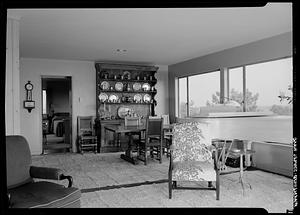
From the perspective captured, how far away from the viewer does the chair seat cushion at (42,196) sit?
1.79 metres

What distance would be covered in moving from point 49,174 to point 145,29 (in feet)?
8.60

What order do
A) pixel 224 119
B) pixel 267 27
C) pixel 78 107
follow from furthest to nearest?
1. pixel 78 107
2. pixel 267 27
3. pixel 224 119

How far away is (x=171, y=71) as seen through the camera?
762 cm

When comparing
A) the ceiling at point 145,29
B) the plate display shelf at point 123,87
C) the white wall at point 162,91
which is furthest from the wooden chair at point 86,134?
the white wall at point 162,91

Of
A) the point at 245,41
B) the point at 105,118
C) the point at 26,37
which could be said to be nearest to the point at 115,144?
the point at 105,118

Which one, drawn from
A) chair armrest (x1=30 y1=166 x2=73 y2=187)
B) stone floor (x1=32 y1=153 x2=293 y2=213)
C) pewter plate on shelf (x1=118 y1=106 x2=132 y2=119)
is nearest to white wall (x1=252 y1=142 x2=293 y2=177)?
stone floor (x1=32 y1=153 x2=293 y2=213)

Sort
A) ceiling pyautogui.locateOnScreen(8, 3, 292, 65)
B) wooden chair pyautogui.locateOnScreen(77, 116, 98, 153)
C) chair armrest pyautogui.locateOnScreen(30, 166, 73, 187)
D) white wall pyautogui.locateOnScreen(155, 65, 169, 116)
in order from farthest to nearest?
1. white wall pyautogui.locateOnScreen(155, 65, 169, 116)
2. wooden chair pyautogui.locateOnScreen(77, 116, 98, 153)
3. ceiling pyautogui.locateOnScreen(8, 3, 292, 65)
4. chair armrest pyautogui.locateOnScreen(30, 166, 73, 187)

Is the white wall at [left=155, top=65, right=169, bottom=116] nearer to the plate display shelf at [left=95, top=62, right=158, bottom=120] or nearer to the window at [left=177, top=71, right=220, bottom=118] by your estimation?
the plate display shelf at [left=95, top=62, right=158, bottom=120]

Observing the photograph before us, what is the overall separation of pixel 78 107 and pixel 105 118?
30.1 inches

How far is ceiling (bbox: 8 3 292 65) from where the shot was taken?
10.8 ft

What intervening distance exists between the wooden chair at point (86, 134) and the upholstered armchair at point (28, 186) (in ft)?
13.5

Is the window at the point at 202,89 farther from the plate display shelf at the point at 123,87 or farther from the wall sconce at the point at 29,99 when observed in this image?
the wall sconce at the point at 29,99

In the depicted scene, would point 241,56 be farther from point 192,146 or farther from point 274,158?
point 192,146
